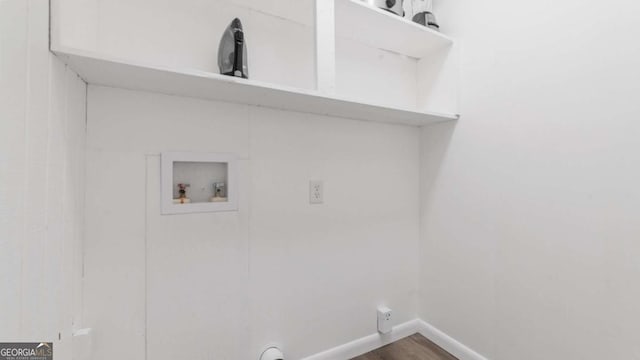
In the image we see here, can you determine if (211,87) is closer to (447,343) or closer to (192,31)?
(192,31)

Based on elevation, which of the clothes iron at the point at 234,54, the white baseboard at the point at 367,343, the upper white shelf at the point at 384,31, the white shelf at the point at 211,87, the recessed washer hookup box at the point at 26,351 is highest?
the upper white shelf at the point at 384,31

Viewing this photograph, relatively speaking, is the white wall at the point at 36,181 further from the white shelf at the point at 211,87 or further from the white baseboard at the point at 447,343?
the white baseboard at the point at 447,343

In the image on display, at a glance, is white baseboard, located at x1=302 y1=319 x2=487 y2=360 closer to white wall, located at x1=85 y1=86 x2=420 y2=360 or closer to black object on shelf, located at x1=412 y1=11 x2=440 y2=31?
white wall, located at x1=85 y1=86 x2=420 y2=360

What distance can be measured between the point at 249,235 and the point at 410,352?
116cm

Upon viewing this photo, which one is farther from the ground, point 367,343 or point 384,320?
point 384,320

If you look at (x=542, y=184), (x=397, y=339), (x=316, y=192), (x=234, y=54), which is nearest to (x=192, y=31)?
(x=234, y=54)

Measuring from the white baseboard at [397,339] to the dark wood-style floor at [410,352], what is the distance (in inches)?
0.9

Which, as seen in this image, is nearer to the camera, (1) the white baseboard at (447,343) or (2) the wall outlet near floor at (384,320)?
(1) the white baseboard at (447,343)

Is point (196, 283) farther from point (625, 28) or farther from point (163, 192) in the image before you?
point (625, 28)

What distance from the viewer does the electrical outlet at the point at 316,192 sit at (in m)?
1.36

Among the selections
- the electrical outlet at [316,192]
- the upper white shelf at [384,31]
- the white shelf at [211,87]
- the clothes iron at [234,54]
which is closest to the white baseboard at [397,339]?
the electrical outlet at [316,192]

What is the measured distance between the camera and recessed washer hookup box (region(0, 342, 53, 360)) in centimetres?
54

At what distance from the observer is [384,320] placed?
152 centimetres

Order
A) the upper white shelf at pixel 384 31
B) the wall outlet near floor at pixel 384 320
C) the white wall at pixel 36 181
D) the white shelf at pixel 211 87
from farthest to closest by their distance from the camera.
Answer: the wall outlet near floor at pixel 384 320, the upper white shelf at pixel 384 31, the white shelf at pixel 211 87, the white wall at pixel 36 181
